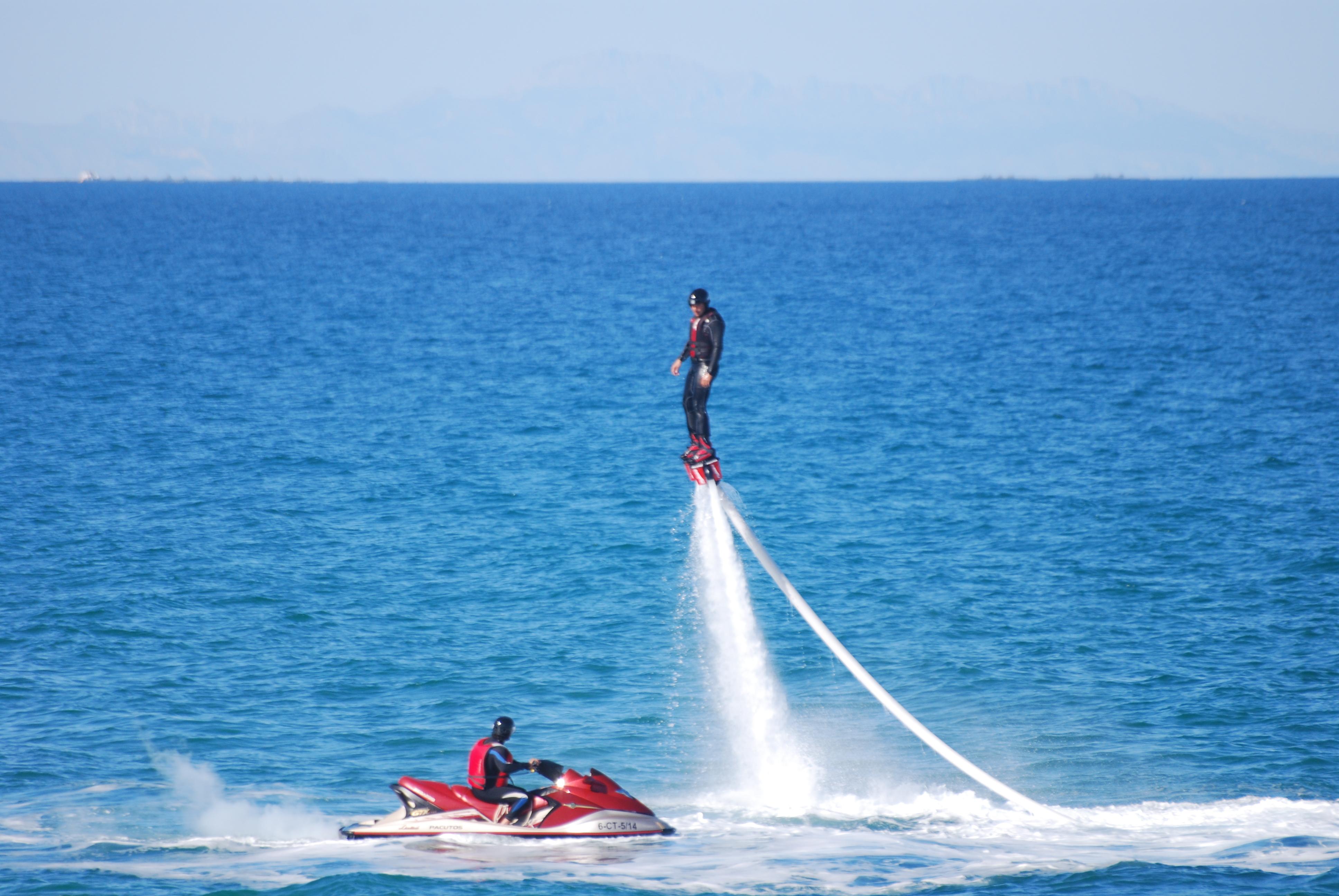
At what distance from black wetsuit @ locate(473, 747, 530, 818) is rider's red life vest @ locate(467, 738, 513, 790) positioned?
0.01 m

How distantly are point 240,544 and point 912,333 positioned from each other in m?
66.5

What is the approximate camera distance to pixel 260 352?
300 ft

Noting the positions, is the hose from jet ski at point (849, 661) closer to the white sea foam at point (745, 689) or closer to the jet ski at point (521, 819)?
the white sea foam at point (745, 689)

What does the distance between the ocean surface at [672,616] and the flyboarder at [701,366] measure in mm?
6912

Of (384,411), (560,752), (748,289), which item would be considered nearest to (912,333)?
(748,289)

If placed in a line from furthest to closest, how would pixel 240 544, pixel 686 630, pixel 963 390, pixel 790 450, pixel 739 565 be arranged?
pixel 963 390 → pixel 790 450 → pixel 240 544 → pixel 686 630 → pixel 739 565

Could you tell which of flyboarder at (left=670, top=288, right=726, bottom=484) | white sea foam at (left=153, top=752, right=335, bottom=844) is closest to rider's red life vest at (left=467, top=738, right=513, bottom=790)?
white sea foam at (left=153, top=752, right=335, bottom=844)

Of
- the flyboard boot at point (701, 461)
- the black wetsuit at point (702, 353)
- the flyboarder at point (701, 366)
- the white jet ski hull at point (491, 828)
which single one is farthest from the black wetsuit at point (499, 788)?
the black wetsuit at point (702, 353)

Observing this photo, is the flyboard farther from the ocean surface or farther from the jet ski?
the jet ski

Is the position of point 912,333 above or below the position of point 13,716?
above

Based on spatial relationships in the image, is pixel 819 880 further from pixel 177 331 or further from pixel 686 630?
pixel 177 331

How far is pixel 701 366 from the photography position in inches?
829

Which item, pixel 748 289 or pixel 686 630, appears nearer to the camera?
pixel 686 630

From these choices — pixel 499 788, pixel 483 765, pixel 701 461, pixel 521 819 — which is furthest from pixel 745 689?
pixel 701 461
